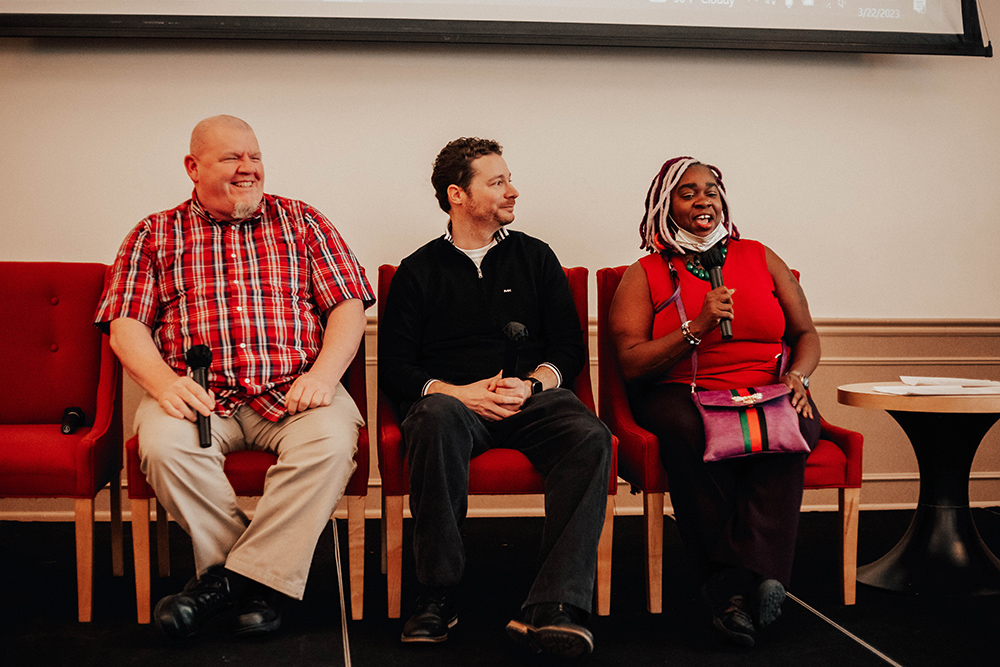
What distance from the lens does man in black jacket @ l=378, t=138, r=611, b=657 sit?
5.64 ft

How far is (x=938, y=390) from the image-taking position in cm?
199

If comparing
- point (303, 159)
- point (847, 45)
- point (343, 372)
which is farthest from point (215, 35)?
point (847, 45)

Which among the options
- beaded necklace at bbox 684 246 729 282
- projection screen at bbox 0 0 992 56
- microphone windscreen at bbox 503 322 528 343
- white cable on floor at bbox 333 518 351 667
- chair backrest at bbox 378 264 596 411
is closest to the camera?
white cable on floor at bbox 333 518 351 667

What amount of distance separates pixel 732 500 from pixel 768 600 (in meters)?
0.26

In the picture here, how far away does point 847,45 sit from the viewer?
9.34 feet

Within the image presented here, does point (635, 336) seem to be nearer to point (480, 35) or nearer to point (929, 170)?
point (480, 35)

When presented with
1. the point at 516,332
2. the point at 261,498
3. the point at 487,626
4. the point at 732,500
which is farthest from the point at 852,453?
the point at 261,498

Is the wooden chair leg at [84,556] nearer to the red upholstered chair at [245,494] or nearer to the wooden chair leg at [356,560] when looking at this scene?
the red upholstered chair at [245,494]

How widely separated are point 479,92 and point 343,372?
1.33 m

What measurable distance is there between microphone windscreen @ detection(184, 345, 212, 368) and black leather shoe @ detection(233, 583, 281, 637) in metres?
0.55

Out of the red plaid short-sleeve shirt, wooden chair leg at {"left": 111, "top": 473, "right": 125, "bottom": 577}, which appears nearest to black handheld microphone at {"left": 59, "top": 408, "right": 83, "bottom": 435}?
wooden chair leg at {"left": 111, "top": 473, "right": 125, "bottom": 577}

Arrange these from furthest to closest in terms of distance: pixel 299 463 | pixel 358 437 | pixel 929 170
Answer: pixel 929 170, pixel 358 437, pixel 299 463

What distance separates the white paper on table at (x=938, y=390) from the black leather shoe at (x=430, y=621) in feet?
4.19

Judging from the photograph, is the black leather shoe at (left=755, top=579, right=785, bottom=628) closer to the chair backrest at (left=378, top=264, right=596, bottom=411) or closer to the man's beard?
the chair backrest at (left=378, top=264, right=596, bottom=411)
